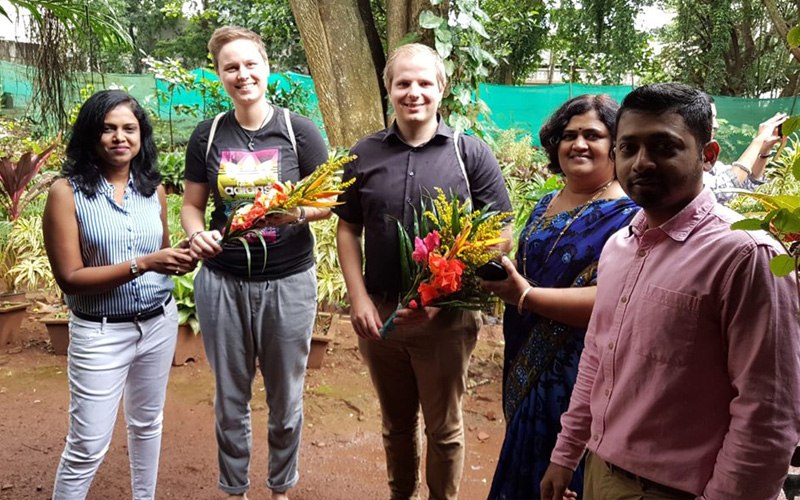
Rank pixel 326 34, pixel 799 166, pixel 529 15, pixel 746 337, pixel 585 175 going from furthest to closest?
pixel 529 15
pixel 326 34
pixel 585 175
pixel 746 337
pixel 799 166

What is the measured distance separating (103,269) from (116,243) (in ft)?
0.38

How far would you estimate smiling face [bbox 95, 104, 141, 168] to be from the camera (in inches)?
79.1

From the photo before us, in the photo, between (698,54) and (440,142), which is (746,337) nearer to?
(440,142)

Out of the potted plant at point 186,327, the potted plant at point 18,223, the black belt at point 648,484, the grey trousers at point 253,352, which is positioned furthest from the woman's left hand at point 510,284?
the potted plant at point 18,223

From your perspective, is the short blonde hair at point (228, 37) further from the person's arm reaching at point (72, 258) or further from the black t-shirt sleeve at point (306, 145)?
the person's arm reaching at point (72, 258)

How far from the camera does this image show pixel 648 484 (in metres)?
1.15

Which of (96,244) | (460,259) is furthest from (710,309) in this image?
(96,244)

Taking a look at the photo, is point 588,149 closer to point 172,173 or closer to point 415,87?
point 415,87

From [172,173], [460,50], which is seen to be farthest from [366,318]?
[172,173]

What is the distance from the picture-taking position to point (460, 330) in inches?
82.9

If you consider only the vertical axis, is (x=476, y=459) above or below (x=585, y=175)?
below

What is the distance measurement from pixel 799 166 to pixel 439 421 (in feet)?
5.11

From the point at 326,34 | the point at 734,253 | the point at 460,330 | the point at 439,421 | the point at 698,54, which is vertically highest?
the point at 698,54

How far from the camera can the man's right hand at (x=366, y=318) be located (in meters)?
2.06
